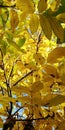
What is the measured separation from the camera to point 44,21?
99 cm

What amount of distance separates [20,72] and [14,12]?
3.04 feet

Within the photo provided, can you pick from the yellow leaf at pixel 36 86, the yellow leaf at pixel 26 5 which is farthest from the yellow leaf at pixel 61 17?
the yellow leaf at pixel 36 86

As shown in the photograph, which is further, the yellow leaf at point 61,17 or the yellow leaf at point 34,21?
the yellow leaf at point 34,21

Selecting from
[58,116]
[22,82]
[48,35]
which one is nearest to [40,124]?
[58,116]

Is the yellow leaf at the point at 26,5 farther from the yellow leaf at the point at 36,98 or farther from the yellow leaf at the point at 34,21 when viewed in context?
the yellow leaf at the point at 36,98

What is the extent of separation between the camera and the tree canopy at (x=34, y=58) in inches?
A: 39.9

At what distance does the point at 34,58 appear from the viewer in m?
1.42

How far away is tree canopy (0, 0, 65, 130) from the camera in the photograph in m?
1.01

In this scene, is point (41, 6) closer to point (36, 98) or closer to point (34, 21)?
point (34, 21)

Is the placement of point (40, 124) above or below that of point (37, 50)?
below

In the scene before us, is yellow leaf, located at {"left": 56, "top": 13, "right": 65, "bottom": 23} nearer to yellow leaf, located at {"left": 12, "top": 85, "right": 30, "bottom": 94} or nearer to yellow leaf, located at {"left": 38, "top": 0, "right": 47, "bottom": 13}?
yellow leaf, located at {"left": 38, "top": 0, "right": 47, "bottom": 13}

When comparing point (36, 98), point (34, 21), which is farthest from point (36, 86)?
point (34, 21)

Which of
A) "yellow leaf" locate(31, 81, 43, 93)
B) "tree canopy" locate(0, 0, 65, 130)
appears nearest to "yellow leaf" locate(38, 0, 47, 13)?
"tree canopy" locate(0, 0, 65, 130)

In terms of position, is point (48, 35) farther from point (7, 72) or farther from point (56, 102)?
point (7, 72)
